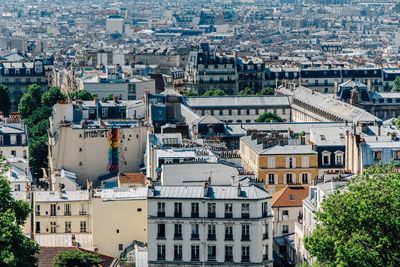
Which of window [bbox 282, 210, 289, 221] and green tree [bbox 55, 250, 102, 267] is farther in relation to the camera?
window [bbox 282, 210, 289, 221]

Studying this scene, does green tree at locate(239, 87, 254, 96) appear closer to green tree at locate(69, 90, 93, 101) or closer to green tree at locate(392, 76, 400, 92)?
green tree at locate(392, 76, 400, 92)

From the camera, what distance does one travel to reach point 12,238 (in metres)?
47.0

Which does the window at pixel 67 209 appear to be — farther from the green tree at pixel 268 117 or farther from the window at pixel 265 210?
the green tree at pixel 268 117

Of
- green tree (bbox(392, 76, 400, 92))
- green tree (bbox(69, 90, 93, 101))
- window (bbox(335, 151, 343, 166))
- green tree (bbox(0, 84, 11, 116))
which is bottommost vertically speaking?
green tree (bbox(0, 84, 11, 116))

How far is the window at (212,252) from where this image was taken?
5434 centimetres

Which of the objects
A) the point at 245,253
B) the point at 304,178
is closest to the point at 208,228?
the point at 245,253

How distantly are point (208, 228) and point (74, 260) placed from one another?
547 cm

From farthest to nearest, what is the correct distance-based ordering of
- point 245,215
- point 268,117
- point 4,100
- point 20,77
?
1. point 20,77
2. point 4,100
3. point 268,117
4. point 245,215

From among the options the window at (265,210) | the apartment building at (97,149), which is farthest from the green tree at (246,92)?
the window at (265,210)

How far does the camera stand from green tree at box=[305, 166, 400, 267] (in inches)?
1625

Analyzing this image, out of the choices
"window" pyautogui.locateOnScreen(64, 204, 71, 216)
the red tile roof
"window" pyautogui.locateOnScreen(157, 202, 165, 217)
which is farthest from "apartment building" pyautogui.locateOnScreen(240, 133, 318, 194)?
"window" pyautogui.locateOnScreen(157, 202, 165, 217)

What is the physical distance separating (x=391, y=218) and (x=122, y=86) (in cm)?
7350

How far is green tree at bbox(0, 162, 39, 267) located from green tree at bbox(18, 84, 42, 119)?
64.1 metres

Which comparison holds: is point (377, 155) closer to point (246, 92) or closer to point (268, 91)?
point (268, 91)
